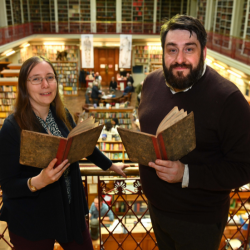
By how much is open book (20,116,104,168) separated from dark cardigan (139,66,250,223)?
1.38 ft

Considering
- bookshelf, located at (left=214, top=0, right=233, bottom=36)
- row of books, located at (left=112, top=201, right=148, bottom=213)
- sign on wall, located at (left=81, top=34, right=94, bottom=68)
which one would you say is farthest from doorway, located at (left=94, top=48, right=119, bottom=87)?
row of books, located at (left=112, top=201, right=148, bottom=213)

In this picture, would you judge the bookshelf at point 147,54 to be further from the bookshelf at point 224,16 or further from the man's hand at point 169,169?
the man's hand at point 169,169

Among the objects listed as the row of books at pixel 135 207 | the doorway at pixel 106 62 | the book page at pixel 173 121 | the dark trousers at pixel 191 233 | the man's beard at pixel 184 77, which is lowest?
the row of books at pixel 135 207

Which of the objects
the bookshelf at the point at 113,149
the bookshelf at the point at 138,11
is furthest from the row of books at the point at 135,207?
the bookshelf at the point at 138,11

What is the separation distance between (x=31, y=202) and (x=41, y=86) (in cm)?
62

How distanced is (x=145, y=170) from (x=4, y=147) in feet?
2.50

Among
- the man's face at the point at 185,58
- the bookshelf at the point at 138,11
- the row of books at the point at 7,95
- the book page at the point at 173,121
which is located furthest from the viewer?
the bookshelf at the point at 138,11

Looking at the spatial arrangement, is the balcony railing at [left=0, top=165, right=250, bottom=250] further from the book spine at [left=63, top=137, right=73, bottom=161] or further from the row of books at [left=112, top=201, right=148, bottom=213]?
the book spine at [left=63, top=137, right=73, bottom=161]

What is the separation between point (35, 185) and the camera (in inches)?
53.4

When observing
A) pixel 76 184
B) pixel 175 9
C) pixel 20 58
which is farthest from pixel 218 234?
pixel 175 9

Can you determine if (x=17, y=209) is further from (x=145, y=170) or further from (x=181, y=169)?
(x=181, y=169)

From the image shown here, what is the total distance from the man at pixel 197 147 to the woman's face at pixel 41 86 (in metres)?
0.54

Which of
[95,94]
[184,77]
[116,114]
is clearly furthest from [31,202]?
[95,94]

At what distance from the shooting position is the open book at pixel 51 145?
1210 millimetres
